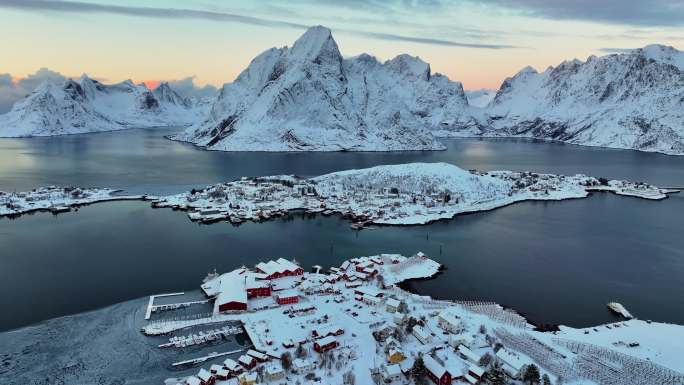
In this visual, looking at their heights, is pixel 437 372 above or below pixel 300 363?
below

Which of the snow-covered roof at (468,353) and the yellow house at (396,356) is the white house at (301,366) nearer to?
the yellow house at (396,356)

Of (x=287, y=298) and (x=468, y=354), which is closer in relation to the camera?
(x=468, y=354)

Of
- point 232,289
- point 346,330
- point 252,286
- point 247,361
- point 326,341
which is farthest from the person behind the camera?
point 252,286

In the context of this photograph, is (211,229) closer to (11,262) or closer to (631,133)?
(11,262)

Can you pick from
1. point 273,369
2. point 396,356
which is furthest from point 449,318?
point 273,369

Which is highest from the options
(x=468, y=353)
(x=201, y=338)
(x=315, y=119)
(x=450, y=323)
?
(x=315, y=119)

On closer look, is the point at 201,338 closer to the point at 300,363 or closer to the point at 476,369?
the point at 300,363

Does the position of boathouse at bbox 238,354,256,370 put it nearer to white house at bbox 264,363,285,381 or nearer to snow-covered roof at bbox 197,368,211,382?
white house at bbox 264,363,285,381
